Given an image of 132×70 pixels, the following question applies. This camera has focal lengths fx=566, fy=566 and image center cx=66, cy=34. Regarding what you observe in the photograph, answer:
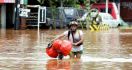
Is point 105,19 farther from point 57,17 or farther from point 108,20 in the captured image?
point 57,17

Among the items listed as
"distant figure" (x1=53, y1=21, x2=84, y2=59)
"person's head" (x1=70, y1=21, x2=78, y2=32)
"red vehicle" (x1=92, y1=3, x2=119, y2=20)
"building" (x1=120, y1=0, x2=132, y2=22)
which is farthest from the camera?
"building" (x1=120, y1=0, x2=132, y2=22)

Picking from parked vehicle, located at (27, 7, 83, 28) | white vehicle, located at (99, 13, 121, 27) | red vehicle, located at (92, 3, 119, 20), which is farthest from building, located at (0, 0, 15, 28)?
red vehicle, located at (92, 3, 119, 20)

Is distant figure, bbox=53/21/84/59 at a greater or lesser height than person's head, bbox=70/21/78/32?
lesser

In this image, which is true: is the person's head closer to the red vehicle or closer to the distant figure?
the distant figure

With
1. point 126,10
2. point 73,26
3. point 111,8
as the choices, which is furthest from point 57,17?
point 73,26

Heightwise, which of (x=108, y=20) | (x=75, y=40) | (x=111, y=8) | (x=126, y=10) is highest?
(x=75, y=40)

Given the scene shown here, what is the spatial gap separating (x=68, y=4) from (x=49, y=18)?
3.92 m

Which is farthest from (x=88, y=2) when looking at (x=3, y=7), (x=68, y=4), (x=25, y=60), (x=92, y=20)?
(x=25, y=60)

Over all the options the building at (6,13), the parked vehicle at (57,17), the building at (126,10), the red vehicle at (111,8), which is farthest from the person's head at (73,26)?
the building at (126,10)

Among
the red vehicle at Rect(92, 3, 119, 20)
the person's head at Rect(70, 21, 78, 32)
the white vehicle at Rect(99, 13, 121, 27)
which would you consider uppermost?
the person's head at Rect(70, 21, 78, 32)

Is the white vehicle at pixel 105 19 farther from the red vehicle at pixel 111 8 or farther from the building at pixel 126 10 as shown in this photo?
the building at pixel 126 10

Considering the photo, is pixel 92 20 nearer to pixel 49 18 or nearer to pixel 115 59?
pixel 49 18

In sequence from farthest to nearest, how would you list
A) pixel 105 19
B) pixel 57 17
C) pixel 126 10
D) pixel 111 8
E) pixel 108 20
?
1. pixel 126 10
2. pixel 111 8
3. pixel 108 20
4. pixel 105 19
5. pixel 57 17

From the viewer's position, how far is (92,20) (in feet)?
136
